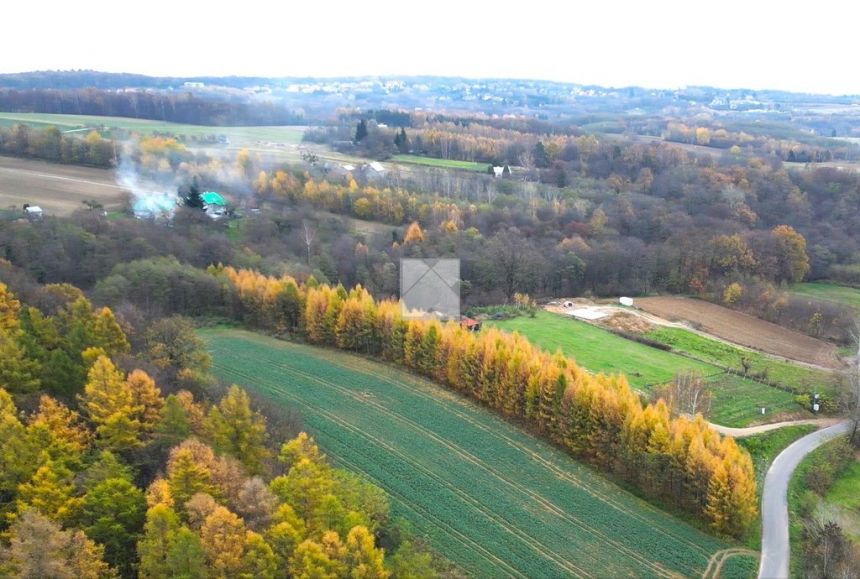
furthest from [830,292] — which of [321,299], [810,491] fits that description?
[321,299]

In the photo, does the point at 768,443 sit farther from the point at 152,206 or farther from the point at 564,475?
the point at 152,206

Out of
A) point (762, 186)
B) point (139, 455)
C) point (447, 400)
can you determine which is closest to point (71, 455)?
point (139, 455)

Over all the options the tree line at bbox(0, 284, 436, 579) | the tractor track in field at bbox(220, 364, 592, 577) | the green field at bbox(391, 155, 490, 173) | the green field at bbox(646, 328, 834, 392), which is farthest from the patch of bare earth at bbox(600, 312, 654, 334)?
the green field at bbox(391, 155, 490, 173)

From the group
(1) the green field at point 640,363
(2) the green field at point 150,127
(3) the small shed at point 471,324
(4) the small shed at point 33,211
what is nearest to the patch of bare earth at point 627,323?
(1) the green field at point 640,363

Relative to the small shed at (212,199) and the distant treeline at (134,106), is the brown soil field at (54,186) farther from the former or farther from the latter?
the distant treeline at (134,106)

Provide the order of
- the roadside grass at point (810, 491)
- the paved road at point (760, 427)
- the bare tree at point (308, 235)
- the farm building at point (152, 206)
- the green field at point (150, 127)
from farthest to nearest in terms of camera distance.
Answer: the green field at point (150, 127), the farm building at point (152, 206), the bare tree at point (308, 235), the paved road at point (760, 427), the roadside grass at point (810, 491)

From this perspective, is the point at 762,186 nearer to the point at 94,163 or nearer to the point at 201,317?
the point at 201,317
